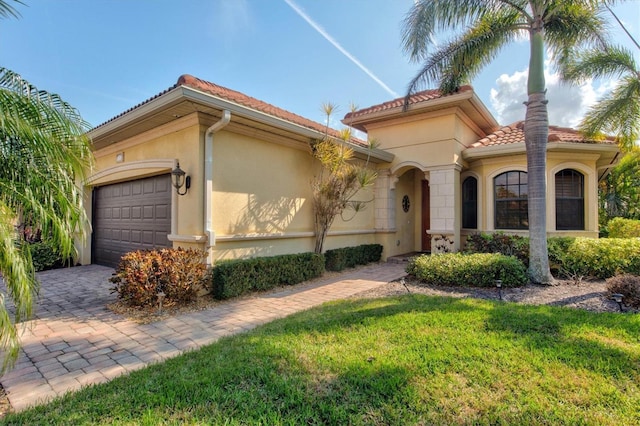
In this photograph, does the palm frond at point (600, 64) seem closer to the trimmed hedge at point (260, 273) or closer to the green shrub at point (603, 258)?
the green shrub at point (603, 258)

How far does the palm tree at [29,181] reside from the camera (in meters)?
2.56

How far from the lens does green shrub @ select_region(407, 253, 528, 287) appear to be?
23.2ft

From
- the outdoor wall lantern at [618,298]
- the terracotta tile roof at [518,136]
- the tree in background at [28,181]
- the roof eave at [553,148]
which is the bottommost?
the outdoor wall lantern at [618,298]

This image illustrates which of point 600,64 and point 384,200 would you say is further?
point 384,200

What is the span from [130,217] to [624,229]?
1715cm

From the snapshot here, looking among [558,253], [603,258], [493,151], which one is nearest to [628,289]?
[603,258]

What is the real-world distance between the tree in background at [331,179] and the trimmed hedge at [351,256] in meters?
0.57

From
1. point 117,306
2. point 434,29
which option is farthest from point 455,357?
point 434,29

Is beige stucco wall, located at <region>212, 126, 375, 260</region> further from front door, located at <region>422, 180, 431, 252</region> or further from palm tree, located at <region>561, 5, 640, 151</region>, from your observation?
palm tree, located at <region>561, 5, 640, 151</region>

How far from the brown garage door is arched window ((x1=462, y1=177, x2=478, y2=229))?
A: 9.68 meters

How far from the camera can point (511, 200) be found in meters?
10.5

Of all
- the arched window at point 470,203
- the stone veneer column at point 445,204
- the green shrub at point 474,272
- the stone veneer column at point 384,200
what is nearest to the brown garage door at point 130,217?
the green shrub at point 474,272

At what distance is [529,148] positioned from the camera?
24.3ft

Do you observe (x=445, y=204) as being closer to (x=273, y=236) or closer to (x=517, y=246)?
(x=517, y=246)
